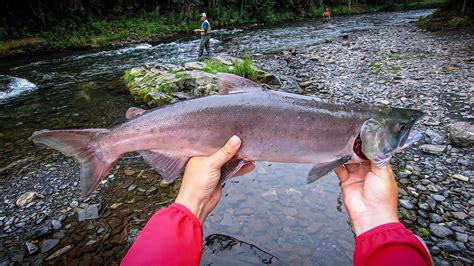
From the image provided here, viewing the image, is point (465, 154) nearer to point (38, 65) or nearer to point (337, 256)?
point (337, 256)

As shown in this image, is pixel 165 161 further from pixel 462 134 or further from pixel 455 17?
pixel 455 17

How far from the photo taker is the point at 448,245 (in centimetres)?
308

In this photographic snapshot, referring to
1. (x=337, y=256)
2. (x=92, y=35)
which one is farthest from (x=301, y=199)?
(x=92, y=35)

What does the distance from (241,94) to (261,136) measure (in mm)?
383

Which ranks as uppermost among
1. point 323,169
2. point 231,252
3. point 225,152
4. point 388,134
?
point 388,134

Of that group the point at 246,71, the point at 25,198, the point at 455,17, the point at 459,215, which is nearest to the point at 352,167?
the point at 459,215

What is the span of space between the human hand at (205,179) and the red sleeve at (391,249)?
1.08 m

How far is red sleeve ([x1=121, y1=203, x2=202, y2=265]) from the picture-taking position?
1715 millimetres

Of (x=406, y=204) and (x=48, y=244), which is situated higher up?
(x=406, y=204)

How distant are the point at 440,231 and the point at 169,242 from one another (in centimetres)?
292

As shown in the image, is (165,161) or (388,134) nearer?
(388,134)

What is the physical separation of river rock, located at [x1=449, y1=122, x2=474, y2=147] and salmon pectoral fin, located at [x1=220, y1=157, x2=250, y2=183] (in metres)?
3.94

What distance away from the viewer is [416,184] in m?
4.03

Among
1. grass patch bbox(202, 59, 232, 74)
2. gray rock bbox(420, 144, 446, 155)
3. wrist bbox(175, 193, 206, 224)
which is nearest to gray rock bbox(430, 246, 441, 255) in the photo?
gray rock bbox(420, 144, 446, 155)
